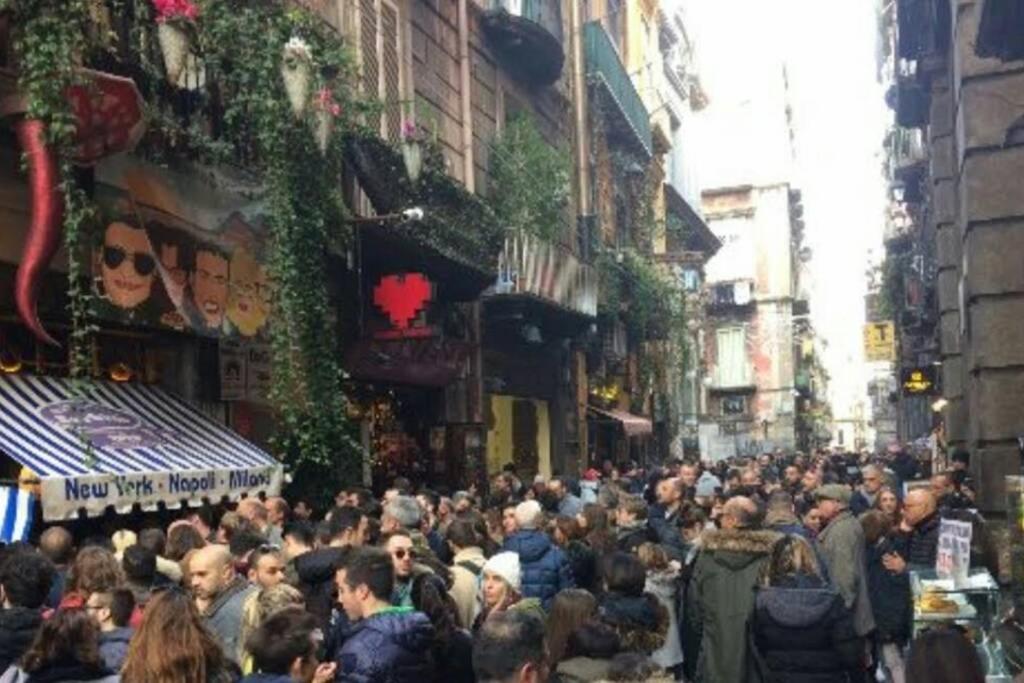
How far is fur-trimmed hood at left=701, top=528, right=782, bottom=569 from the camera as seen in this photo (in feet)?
25.0

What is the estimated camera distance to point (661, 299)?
3183cm

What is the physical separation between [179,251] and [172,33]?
2252 millimetres

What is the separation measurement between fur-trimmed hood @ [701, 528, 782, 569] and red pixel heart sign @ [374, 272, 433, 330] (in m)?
9.61

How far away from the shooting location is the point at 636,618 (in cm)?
639

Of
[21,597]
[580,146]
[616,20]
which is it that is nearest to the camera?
[21,597]

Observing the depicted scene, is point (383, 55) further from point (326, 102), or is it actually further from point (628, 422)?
point (628, 422)

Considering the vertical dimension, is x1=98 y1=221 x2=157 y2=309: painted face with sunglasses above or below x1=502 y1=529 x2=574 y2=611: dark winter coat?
above

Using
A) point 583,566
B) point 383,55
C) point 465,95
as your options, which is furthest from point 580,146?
point 583,566

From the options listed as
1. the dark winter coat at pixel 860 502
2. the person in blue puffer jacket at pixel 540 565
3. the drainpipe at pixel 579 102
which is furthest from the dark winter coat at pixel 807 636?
the drainpipe at pixel 579 102

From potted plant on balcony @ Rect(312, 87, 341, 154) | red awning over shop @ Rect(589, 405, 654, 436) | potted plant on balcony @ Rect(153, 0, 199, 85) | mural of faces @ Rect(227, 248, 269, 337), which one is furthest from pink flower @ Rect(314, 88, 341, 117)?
red awning over shop @ Rect(589, 405, 654, 436)

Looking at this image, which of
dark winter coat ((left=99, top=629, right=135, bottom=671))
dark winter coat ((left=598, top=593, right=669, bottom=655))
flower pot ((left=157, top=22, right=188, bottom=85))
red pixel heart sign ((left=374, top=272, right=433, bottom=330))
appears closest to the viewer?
dark winter coat ((left=99, top=629, right=135, bottom=671))

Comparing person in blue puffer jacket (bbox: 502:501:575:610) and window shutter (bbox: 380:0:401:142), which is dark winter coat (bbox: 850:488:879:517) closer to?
person in blue puffer jacket (bbox: 502:501:575:610)

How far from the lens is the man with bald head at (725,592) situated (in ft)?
24.8

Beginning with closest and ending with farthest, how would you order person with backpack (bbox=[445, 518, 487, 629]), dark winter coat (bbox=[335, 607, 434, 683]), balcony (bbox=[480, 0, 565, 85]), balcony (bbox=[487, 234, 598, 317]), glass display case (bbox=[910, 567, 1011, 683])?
dark winter coat (bbox=[335, 607, 434, 683]), person with backpack (bbox=[445, 518, 487, 629]), glass display case (bbox=[910, 567, 1011, 683]), balcony (bbox=[487, 234, 598, 317]), balcony (bbox=[480, 0, 565, 85])
